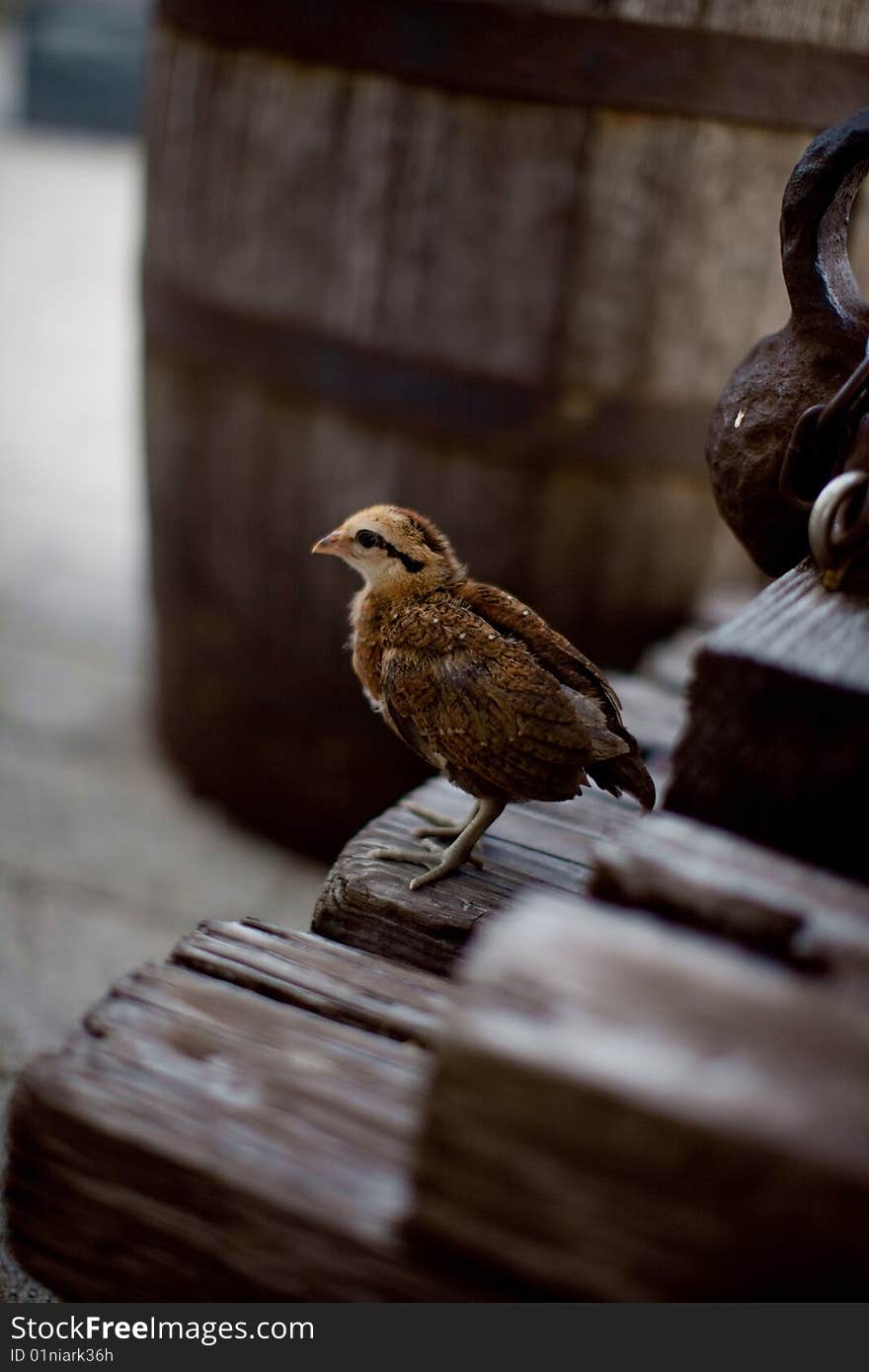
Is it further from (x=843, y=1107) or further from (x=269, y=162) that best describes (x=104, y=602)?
(x=843, y=1107)

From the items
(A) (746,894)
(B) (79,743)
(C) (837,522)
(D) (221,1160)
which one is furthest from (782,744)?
(B) (79,743)

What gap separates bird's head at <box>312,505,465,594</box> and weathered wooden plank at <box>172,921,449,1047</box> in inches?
15.9

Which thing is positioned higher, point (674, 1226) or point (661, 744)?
point (674, 1226)

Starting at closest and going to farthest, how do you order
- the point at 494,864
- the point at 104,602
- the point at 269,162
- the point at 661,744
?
1. the point at 494,864
2. the point at 661,744
3. the point at 269,162
4. the point at 104,602

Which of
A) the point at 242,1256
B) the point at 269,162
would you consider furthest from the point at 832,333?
the point at 269,162

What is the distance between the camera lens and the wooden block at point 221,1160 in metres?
0.92

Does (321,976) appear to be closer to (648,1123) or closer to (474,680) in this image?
(474,680)

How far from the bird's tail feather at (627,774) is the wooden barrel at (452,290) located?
4.16 ft

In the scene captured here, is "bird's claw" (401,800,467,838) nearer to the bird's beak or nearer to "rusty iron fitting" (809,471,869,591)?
the bird's beak

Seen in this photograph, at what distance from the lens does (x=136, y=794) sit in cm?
313

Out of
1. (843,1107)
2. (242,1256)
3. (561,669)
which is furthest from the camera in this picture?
(561,669)

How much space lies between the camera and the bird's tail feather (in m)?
1.36

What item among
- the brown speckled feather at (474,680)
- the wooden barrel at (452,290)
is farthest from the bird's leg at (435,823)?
the wooden barrel at (452,290)

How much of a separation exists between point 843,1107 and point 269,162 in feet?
7.22
